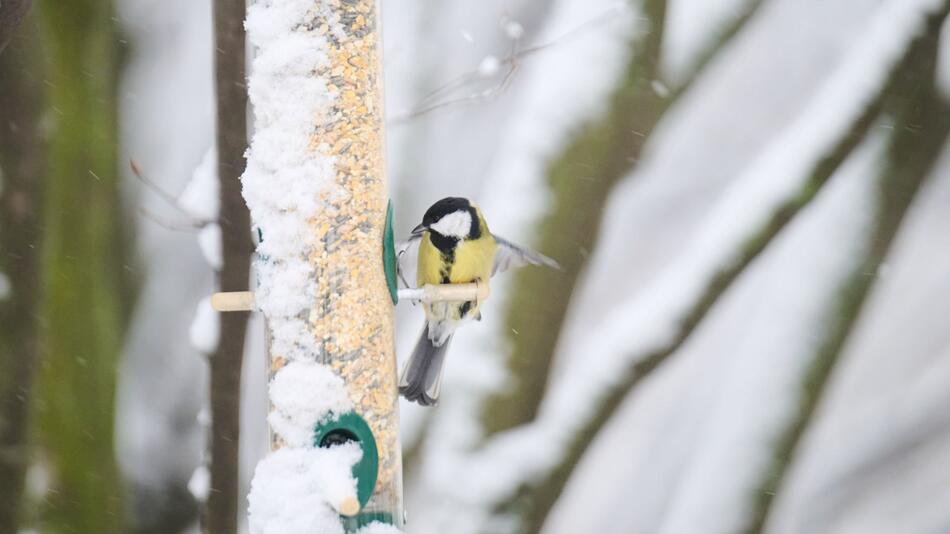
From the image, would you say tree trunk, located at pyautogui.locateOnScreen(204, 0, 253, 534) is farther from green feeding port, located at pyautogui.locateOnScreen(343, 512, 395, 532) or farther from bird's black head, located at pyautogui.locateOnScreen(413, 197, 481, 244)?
green feeding port, located at pyautogui.locateOnScreen(343, 512, 395, 532)

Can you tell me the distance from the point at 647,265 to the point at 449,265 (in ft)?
2.27

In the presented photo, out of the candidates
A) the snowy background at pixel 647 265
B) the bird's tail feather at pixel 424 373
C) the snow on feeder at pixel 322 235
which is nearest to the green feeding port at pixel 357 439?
the snow on feeder at pixel 322 235

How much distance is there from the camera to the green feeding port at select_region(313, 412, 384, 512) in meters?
1.20

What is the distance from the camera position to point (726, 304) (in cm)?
236

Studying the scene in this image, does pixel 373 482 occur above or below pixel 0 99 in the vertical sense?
below

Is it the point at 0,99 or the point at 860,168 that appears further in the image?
Answer: the point at 860,168

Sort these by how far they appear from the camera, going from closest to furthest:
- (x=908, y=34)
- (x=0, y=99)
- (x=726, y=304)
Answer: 1. (x=0, y=99)
2. (x=908, y=34)
3. (x=726, y=304)

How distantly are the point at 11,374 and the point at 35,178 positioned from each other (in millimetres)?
418

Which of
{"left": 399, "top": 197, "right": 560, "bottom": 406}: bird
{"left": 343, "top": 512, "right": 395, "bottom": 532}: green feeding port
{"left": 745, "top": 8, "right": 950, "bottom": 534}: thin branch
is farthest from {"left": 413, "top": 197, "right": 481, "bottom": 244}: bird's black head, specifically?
{"left": 745, "top": 8, "right": 950, "bottom": 534}: thin branch

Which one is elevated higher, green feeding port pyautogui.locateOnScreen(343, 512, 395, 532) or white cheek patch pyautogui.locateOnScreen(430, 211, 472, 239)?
white cheek patch pyautogui.locateOnScreen(430, 211, 472, 239)

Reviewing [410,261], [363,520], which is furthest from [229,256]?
[363,520]

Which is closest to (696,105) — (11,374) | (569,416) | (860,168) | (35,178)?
(860,168)

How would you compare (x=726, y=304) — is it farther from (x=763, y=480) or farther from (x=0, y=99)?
(x=0, y=99)

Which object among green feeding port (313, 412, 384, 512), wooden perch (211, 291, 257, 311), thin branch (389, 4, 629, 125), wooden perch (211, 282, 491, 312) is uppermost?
thin branch (389, 4, 629, 125)
